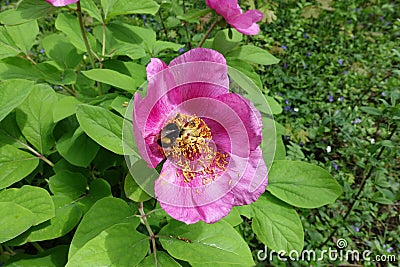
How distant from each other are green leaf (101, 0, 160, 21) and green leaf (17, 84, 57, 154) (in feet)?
0.96

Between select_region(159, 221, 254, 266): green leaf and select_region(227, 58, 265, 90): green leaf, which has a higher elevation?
select_region(227, 58, 265, 90): green leaf

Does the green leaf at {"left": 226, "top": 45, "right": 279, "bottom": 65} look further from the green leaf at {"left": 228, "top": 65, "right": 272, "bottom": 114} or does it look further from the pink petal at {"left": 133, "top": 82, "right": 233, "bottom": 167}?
the pink petal at {"left": 133, "top": 82, "right": 233, "bottom": 167}

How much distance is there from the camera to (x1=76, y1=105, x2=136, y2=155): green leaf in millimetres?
805

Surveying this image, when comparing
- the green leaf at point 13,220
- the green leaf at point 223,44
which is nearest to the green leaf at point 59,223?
the green leaf at point 13,220

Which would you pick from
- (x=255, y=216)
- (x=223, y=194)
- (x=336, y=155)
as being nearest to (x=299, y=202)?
(x=255, y=216)

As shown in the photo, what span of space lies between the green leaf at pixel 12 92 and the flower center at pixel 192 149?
1.26ft

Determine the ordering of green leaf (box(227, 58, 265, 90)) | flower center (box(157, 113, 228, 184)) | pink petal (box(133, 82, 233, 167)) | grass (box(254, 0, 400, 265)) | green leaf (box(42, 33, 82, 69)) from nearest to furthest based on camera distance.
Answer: pink petal (box(133, 82, 233, 167))
flower center (box(157, 113, 228, 184))
green leaf (box(227, 58, 265, 90))
green leaf (box(42, 33, 82, 69))
grass (box(254, 0, 400, 265))

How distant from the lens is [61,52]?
1.33m

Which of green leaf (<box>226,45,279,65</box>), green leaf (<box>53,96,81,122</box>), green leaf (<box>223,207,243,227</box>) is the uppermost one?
green leaf (<box>53,96,81,122</box>)

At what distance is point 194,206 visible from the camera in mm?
778

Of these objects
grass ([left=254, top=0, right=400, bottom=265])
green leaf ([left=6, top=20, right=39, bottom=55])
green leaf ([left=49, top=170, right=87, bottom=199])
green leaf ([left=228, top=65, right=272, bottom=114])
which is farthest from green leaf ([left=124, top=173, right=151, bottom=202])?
grass ([left=254, top=0, right=400, bottom=265])

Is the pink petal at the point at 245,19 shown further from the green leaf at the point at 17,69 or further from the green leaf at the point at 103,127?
the green leaf at the point at 17,69

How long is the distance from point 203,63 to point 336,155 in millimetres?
1499

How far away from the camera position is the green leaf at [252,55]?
123cm
